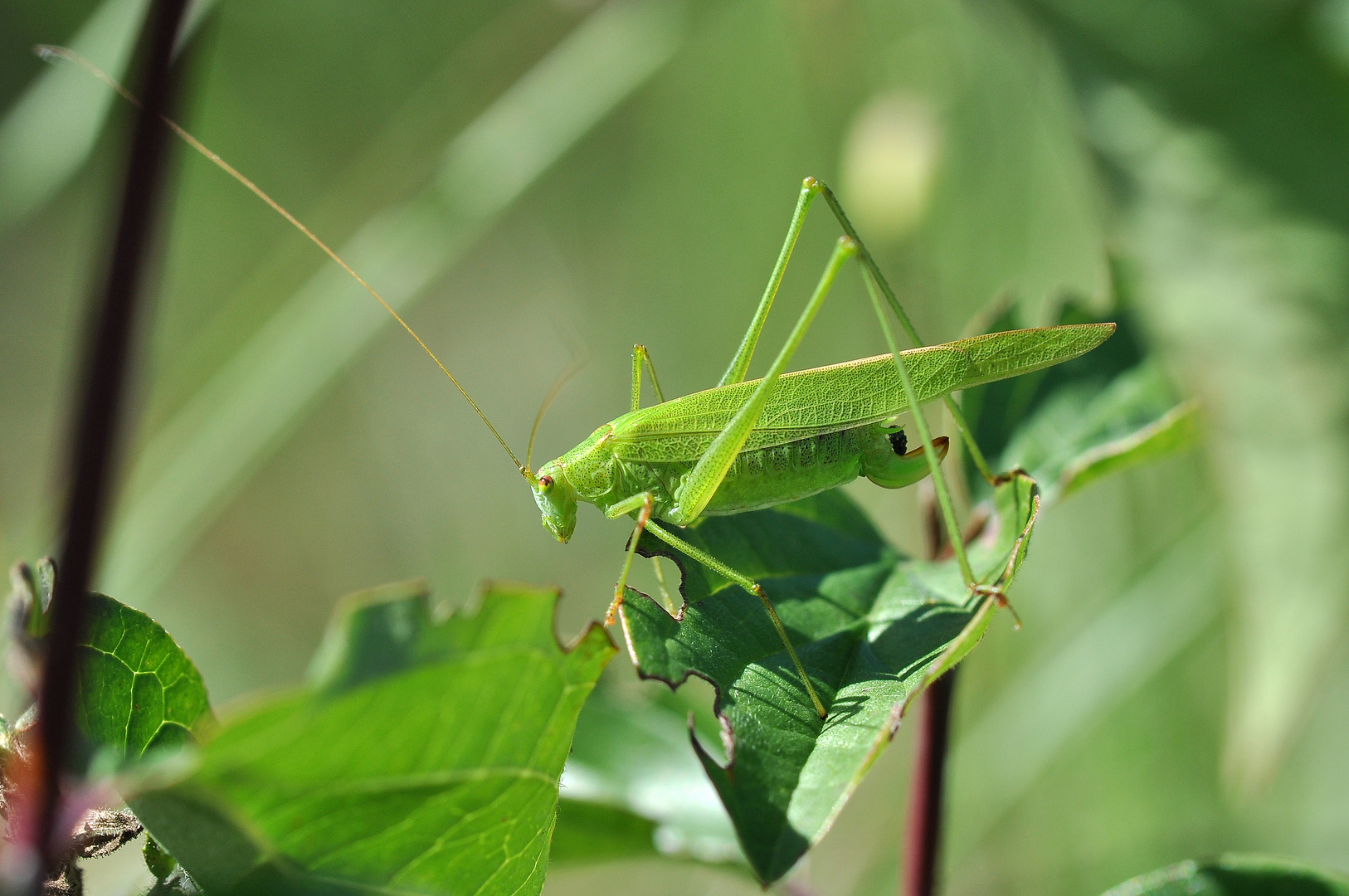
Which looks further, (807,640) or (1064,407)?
(1064,407)

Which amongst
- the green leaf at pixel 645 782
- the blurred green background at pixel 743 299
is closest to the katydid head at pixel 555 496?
the green leaf at pixel 645 782

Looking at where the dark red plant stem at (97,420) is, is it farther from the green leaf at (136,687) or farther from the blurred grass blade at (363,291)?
the blurred grass blade at (363,291)

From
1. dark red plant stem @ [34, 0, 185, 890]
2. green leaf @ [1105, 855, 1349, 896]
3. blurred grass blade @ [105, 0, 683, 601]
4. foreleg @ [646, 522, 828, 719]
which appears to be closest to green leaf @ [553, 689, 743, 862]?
foreleg @ [646, 522, 828, 719]

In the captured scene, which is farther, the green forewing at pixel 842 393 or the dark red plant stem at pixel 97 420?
the green forewing at pixel 842 393

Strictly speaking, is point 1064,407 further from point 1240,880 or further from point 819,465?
point 1240,880

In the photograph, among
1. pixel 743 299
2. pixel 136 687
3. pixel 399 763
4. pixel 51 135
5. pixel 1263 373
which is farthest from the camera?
pixel 743 299

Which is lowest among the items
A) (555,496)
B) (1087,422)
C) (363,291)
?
(1087,422)

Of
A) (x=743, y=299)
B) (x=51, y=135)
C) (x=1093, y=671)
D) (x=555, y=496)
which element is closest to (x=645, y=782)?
(x=555, y=496)
